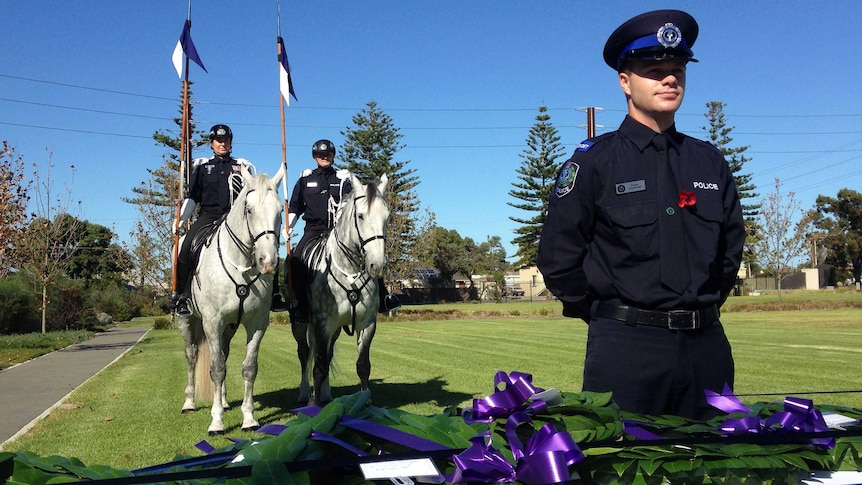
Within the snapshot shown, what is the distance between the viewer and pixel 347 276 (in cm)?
815

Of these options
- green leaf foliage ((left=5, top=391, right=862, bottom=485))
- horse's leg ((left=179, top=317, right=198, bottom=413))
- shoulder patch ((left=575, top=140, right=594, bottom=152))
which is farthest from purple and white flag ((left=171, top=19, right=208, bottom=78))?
green leaf foliage ((left=5, top=391, right=862, bottom=485))

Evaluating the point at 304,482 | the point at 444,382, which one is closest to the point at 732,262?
the point at 304,482

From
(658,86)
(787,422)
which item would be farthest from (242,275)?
(787,422)

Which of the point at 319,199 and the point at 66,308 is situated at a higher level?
the point at 319,199

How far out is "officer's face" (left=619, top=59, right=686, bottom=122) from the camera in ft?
8.73

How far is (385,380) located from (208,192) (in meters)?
4.78

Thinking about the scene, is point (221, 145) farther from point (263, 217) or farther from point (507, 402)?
point (507, 402)

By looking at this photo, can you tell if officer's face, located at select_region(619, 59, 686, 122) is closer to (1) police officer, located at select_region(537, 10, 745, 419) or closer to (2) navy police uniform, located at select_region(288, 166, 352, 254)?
(1) police officer, located at select_region(537, 10, 745, 419)

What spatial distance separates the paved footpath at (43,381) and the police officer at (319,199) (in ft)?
12.0

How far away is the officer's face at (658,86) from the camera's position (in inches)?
105

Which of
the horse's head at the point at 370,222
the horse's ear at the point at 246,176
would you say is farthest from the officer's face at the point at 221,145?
the horse's head at the point at 370,222

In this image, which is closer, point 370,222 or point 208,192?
point 370,222

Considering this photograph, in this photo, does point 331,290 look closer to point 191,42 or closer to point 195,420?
point 195,420

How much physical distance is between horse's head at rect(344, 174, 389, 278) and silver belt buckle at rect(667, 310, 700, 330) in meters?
5.08
